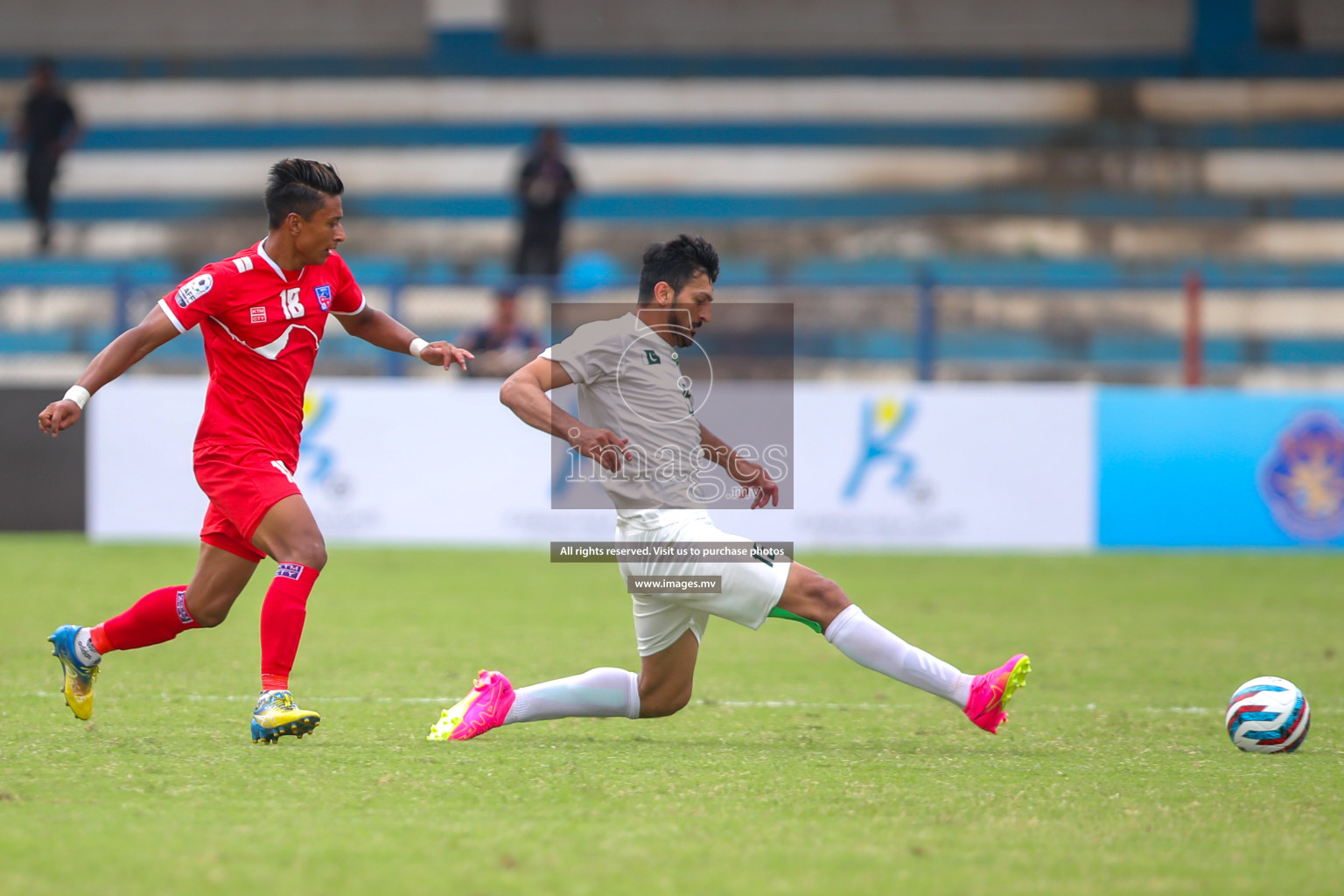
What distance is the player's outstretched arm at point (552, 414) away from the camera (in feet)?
15.5

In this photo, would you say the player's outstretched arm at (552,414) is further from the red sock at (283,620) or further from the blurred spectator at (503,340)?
the blurred spectator at (503,340)

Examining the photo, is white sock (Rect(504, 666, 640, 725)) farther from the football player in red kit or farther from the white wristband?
the white wristband

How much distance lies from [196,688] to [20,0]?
59.4 feet

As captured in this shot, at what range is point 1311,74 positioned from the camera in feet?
63.5

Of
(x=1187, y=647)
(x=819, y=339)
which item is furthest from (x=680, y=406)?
(x=819, y=339)

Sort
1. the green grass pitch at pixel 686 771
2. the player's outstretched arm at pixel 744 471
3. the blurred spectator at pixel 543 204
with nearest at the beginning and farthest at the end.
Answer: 1. the green grass pitch at pixel 686 771
2. the player's outstretched arm at pixel 744 471
3. the blurred spectator at pixel 543 204

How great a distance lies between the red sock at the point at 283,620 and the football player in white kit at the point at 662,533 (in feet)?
1.86

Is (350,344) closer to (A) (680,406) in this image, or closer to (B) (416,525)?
(B) (416,525)

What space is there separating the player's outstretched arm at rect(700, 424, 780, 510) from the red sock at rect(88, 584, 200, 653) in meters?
1.87

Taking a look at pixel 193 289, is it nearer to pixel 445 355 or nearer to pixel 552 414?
pixel 445 355

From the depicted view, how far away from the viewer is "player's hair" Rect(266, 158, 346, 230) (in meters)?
5.17

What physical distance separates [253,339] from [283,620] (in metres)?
0.97

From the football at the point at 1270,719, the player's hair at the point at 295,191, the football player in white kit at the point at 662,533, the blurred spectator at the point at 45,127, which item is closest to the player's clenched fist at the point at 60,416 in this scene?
the player's hair at the point at 295,191

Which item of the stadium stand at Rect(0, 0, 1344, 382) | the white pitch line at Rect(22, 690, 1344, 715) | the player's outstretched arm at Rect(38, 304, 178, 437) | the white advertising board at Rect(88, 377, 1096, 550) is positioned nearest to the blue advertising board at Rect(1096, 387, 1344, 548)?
the white advertising board at Rect(88, 377, 1096, 550)
